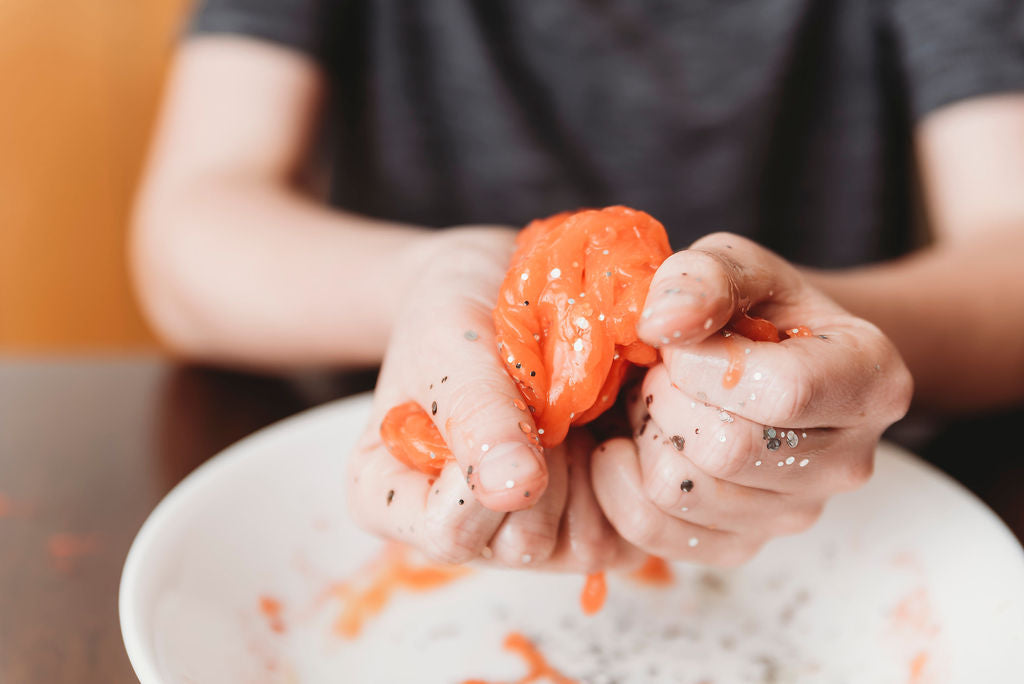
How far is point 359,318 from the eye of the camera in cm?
83

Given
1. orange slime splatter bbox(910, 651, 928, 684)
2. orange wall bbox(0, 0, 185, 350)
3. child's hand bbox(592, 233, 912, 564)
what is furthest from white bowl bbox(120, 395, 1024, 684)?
orange wall bbox(0, 0, 185, 350)

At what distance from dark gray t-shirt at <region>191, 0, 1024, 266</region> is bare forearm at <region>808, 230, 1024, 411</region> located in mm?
225

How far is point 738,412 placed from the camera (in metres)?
0.43

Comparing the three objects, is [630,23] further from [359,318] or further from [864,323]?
[864,323]

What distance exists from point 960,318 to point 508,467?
2.14 feet

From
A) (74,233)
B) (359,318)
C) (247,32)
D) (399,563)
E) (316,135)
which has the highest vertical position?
(247,32)

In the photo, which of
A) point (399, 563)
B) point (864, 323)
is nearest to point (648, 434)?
point (864, 323)

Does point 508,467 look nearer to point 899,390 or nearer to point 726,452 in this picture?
point 726,452

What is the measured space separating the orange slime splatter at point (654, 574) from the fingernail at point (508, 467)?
0.28 meters

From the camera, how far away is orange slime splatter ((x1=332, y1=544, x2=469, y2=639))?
0.62 meters

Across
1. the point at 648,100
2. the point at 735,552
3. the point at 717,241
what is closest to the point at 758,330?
the point at 717,241

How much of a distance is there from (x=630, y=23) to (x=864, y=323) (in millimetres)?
710

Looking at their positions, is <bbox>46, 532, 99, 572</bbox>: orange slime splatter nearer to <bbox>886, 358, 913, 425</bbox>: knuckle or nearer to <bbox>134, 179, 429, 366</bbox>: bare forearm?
<bbox>134, 179, 429, 366</bbox>: bare forearm

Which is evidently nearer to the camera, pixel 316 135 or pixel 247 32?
pixel 247 32
